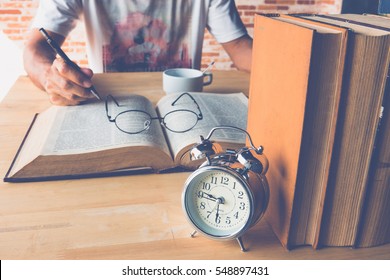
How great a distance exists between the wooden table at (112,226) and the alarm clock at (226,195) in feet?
0.11

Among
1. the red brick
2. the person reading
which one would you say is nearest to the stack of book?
the person reading

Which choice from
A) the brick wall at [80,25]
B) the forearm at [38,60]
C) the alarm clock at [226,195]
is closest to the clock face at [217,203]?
the alarm clock at [226,195]

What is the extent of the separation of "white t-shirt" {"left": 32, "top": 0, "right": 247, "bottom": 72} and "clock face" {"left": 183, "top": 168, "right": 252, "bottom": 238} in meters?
1.23

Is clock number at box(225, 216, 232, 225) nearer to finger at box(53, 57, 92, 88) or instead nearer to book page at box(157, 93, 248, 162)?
book page at box(157, 93, 248, 162)

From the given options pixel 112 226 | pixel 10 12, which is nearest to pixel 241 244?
pixel 112 226

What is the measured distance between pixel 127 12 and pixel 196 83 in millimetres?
696

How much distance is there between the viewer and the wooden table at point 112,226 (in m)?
0.58

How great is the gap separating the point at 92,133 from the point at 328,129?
52cm

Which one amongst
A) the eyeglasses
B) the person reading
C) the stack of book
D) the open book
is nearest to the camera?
the stack of book

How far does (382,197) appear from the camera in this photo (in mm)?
A: 569

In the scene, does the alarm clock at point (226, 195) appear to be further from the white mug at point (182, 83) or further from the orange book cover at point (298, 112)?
the white mug at point (182, 83)

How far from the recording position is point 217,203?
590 millimetres

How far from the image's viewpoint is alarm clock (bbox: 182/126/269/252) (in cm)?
57

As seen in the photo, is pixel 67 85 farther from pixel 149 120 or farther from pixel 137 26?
pixel 137 26
